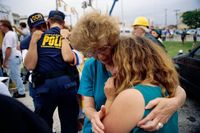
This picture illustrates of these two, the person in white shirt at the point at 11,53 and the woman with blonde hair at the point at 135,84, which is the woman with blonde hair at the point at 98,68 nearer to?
the woman with blonde hair at the point at 135,84

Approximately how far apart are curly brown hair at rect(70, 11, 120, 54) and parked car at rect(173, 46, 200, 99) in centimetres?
421

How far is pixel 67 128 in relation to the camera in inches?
125

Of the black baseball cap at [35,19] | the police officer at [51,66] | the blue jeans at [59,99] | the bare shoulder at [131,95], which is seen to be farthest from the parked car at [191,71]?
the bare shoulder at [131,95]

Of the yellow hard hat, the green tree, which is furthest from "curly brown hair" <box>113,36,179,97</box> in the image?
the green tree

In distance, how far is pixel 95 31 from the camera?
5.25 feet

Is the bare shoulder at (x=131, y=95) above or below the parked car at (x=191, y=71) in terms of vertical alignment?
above

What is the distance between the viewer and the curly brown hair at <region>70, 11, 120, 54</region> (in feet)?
5.26

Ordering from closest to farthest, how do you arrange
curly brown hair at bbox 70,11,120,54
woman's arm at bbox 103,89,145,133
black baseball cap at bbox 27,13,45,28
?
woman's arm at bbox 103,89,145,133, curly brown hair at bbox 70,11,120,54, black baseball cap at bbox 27,13,45,28

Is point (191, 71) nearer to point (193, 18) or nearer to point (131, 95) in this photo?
point (131, 95)

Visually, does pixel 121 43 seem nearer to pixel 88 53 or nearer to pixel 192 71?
pixel 88 53

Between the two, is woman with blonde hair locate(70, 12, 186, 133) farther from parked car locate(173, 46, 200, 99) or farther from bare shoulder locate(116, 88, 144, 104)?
parked car locate(173, 46, 200, 99)

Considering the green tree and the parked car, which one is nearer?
the parked car

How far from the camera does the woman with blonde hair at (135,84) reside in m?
1.29

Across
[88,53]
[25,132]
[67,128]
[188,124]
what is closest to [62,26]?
[67,128]
